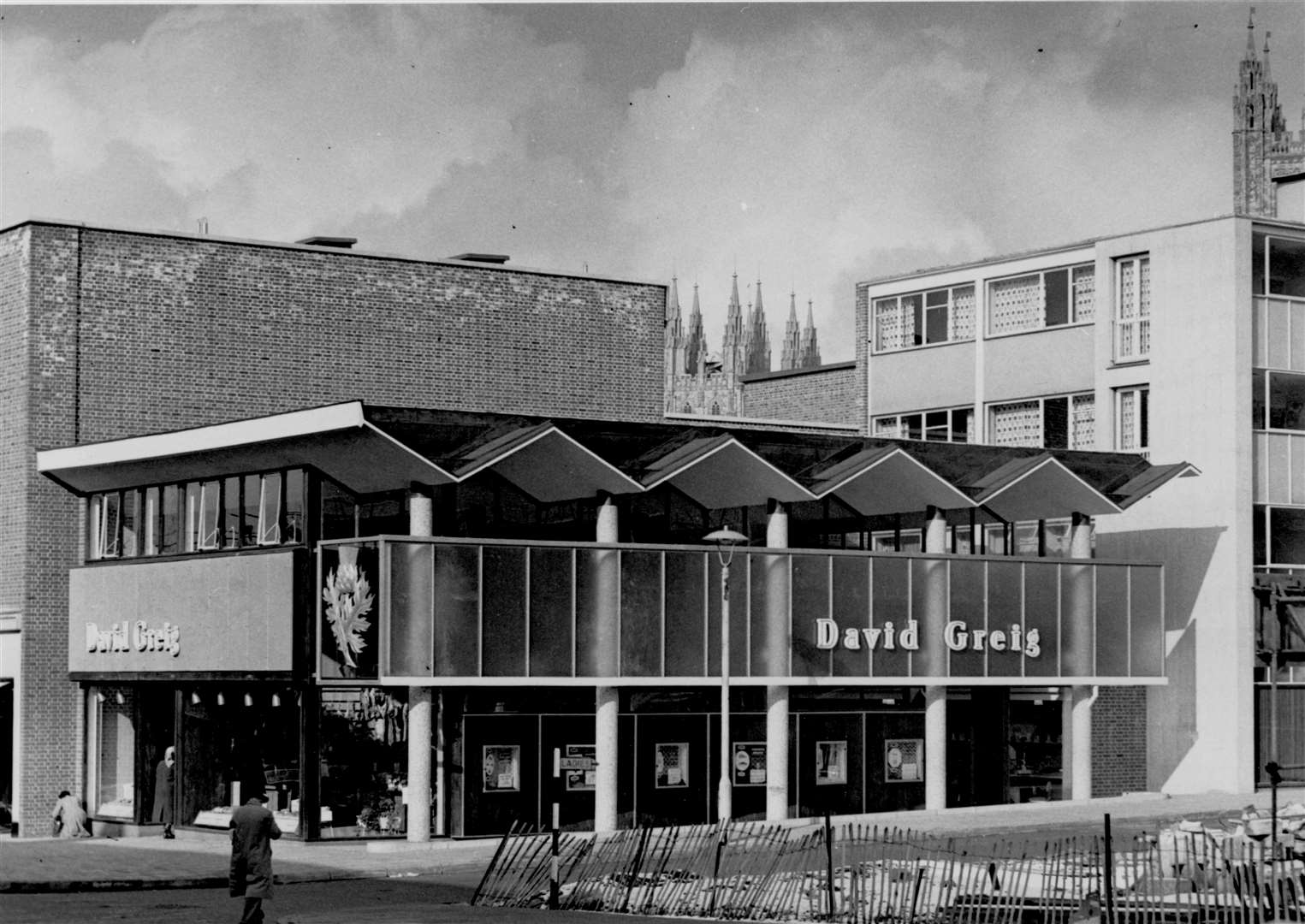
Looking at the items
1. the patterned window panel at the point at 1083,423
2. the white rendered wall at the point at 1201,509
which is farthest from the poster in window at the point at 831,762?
the patterned window panel at the point at 1083,423

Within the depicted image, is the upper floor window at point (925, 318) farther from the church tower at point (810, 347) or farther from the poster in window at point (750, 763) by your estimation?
the church tower at point (810, 347)

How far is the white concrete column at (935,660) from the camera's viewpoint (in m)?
43.8

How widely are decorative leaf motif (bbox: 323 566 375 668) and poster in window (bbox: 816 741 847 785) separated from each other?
1044cm

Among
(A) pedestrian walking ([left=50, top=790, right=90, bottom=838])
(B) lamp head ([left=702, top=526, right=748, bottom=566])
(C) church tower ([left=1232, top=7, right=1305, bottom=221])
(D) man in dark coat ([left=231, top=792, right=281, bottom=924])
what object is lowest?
(A) pedestrian walking ([left=50, top=790, right=90, bottom=838])

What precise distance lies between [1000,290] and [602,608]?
1917cm

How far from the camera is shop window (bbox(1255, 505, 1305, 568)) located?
4956 cm

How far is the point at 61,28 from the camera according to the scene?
115 ft

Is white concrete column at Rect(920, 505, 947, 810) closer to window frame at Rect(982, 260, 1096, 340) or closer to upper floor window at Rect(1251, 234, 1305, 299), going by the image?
window frame at Rect(982, 260, 1096, 340)

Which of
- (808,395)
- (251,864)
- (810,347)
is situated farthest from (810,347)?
(251,864)

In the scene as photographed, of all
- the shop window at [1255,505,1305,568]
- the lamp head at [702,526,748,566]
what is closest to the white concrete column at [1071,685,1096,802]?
the shop window at [1255,505,1305,568]

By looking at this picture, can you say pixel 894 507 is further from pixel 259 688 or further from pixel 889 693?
pixel 259 688

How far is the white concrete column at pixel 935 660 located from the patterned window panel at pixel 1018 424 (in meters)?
9.34

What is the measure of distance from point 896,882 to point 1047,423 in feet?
93.5

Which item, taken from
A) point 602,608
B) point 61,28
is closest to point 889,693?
point 602,608
